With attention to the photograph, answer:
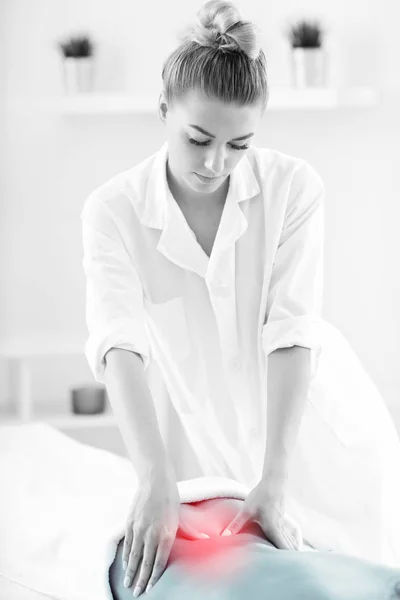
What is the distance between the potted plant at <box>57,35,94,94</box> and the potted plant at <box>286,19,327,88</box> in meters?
0.74

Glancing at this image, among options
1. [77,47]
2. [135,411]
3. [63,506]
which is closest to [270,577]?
[135,411]

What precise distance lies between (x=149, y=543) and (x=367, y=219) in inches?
102

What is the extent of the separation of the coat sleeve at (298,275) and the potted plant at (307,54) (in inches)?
67.5

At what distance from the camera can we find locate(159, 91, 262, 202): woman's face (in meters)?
1.62

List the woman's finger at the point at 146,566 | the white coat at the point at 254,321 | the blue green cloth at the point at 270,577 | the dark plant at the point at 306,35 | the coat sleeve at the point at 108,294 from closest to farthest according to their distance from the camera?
the blue green cloth at the point at 270,577
the woman's finger at the point at 146,566
the coat sleeve at the point at 108,294
the white coat at the point at 254,321
the dark plant at the point at 306,35

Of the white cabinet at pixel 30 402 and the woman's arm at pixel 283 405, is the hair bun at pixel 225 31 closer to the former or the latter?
the woman's arm at pixel 283 405

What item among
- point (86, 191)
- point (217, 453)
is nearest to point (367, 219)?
point (86, 191)

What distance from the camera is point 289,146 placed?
3814mm

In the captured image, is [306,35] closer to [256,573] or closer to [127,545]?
[127,545]

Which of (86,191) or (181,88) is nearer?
(181,88)

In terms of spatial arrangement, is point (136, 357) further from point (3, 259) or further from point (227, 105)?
point (3, 259)

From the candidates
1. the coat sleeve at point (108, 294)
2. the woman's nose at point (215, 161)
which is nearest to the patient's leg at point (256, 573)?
the coat sleeve at point (108, 294)

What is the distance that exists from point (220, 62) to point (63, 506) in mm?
1024

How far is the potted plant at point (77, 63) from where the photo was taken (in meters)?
3.62
